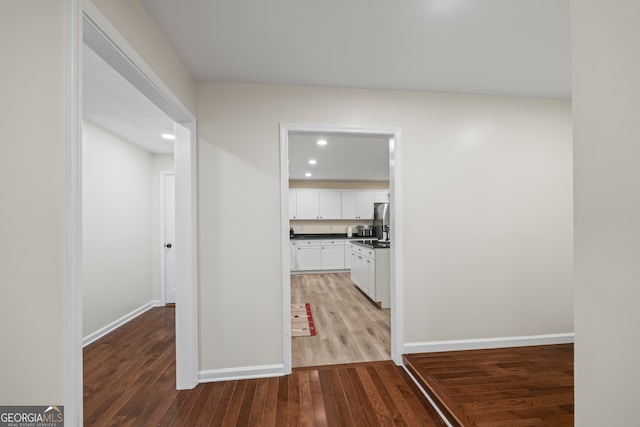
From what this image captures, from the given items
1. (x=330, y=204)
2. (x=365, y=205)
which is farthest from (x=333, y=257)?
(x=365, y=205)

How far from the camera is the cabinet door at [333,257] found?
6.95 metres

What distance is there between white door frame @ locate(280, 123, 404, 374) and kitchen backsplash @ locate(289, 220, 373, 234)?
505cm

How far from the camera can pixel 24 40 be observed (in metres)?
0.77

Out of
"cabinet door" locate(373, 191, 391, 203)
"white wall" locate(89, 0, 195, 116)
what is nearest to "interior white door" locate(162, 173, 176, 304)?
"white wall" locate(89, 0, 195, 116)

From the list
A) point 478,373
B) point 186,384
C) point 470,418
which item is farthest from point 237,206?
point 478,373

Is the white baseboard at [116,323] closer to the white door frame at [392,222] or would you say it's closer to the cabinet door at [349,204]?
the white door frame at [392,222]

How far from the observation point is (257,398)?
196 cm

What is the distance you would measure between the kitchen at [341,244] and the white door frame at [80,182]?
988 mm

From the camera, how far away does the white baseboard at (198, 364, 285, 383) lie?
2174mm

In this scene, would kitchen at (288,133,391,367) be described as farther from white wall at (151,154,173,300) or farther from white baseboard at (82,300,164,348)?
white baseboard at (82,300,164,348)

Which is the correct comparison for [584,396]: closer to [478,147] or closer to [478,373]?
[478,373]

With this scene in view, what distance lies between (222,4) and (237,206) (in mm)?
1388

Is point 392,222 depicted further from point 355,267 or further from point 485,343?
point 355,267

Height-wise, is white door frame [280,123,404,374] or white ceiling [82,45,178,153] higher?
white ceiling [82,45,178,153]
